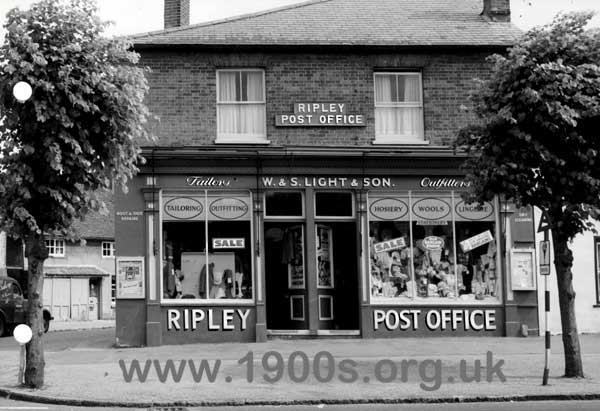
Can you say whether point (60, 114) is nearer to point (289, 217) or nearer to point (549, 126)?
point (549, 126)

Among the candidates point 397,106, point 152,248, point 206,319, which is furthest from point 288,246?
point 397,106

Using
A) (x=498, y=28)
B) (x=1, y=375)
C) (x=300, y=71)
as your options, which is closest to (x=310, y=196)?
(x=300, y=71)

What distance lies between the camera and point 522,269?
62.5ft

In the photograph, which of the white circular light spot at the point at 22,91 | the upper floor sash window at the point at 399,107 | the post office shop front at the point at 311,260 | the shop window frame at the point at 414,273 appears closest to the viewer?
the white circular light spot at the point at 22,91

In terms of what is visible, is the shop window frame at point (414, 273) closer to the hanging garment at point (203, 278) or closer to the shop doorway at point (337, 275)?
the shop doorway at point (337, 275)

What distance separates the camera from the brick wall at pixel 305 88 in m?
19.0

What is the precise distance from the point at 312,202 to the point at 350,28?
4747 mm

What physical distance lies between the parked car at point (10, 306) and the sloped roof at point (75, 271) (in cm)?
1660

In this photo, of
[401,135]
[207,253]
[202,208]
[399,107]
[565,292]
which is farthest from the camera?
[399,107]

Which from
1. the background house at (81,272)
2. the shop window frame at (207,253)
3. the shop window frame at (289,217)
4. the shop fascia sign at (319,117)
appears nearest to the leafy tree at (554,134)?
the shop fascia sign at (319,117)

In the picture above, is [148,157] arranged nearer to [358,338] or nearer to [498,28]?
[358,338]

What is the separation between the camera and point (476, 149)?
13.7 m

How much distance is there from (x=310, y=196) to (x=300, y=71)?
120 inches

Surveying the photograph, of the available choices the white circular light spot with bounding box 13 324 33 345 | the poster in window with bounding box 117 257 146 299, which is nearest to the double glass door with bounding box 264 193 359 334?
the poster in window with bounding box 117 257 146 299
